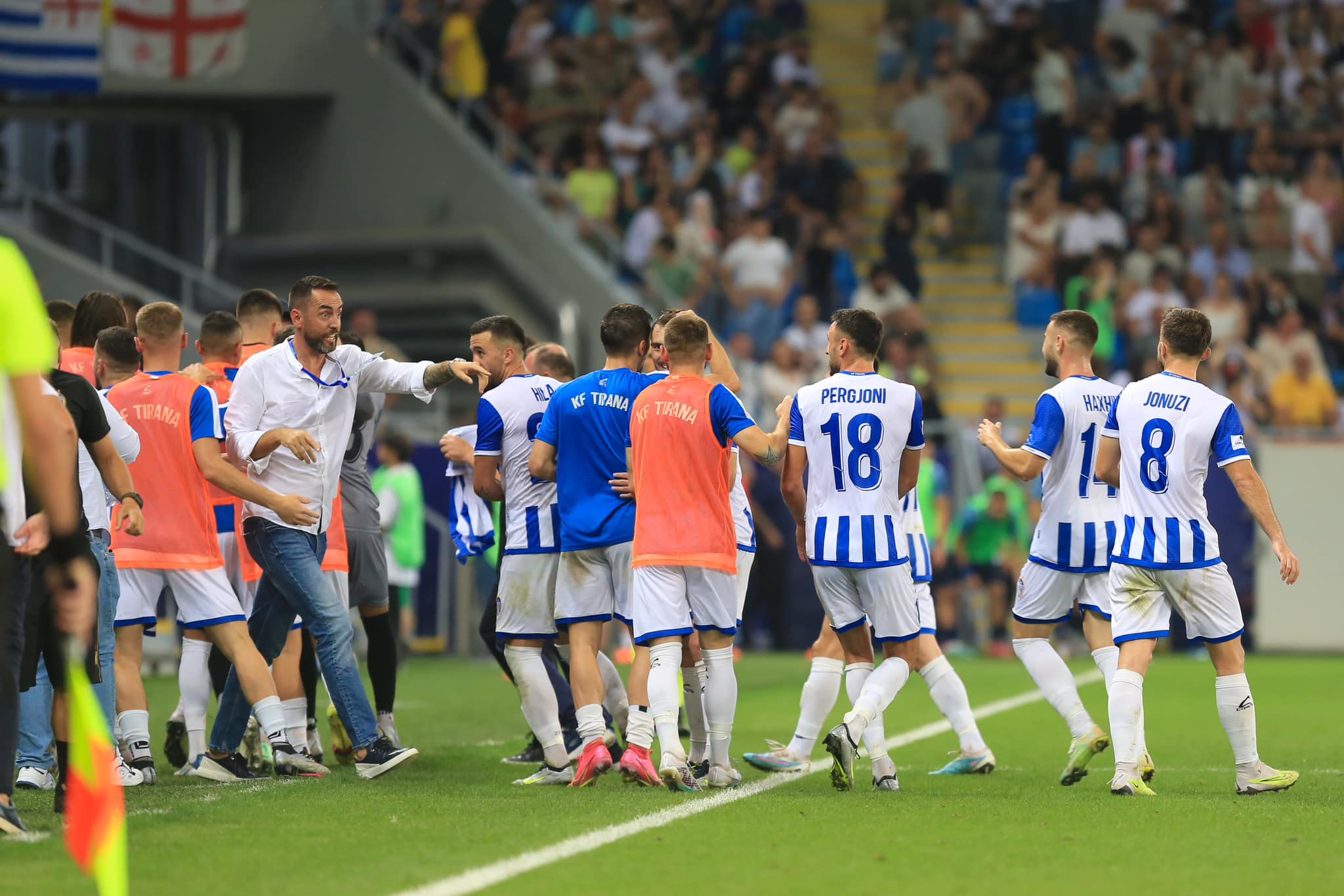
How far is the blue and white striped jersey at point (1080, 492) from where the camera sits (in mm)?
9281

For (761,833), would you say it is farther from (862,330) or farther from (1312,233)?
(1312,233)

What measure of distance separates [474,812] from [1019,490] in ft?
40.9

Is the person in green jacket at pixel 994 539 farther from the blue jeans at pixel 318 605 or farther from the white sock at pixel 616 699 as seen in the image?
the blue jeans at pixel 318 605

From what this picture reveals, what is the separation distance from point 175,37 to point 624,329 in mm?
13258

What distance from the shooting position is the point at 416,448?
1977cm

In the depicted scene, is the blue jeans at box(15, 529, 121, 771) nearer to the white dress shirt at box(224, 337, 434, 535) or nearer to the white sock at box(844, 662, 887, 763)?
the white dress shirt at box(224, 337, 434, 535)

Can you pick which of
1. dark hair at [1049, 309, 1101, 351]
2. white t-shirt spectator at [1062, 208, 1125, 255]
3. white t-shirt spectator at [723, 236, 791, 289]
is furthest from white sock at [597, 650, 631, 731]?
white t-shirt spectator at [1062, 208, 1125, 255]

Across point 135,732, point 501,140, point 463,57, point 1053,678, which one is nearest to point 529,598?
point 135,732

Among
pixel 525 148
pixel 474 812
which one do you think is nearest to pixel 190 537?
pixel 474 812

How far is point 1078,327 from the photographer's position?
30.7 ft

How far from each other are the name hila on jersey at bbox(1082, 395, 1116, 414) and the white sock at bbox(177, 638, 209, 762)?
184 inches

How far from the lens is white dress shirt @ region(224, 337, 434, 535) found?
887 centimetres

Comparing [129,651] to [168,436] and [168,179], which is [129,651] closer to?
[168,436]

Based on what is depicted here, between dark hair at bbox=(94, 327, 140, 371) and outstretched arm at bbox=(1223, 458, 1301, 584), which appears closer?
outstretched arm at bbox=(1223, 458, 1301, 584)
